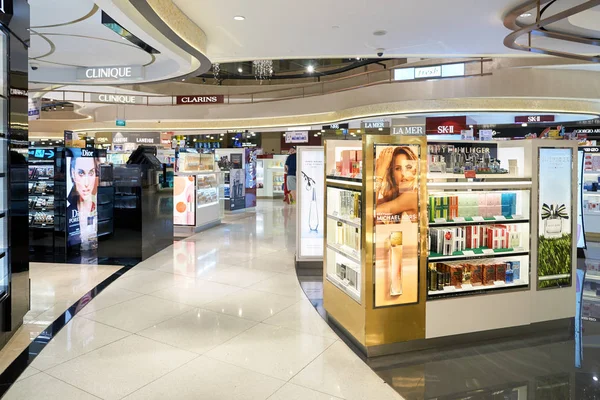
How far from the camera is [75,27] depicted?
5613 mm

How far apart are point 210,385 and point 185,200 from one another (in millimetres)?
7344

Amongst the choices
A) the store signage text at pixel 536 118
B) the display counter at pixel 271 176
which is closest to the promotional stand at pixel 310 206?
the store signage text at pixel 536 118

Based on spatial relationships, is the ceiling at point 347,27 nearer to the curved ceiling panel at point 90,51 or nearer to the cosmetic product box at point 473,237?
the curved ceiling panel at point 90,51

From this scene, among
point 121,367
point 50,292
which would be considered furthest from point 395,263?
point 50,292

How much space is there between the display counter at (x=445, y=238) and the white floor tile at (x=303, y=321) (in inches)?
6.4

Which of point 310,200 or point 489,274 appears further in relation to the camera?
point 310,200

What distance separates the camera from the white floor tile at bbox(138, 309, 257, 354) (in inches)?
147

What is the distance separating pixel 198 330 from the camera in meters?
4.05

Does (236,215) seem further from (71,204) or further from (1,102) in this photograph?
(1,102)

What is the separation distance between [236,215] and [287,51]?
770 centimetres

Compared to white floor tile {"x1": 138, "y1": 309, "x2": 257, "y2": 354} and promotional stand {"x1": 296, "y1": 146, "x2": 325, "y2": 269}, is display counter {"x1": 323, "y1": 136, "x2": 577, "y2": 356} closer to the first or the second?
white floor tile {"x1": 138, "y1": 309, "x2": 257, "y2": 354}

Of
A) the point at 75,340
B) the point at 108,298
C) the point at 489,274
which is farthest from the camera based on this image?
the point at 108,298

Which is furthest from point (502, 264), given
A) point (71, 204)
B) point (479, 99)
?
point (479, 99)

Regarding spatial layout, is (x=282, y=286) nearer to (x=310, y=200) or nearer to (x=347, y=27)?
(x=310, y=200)
